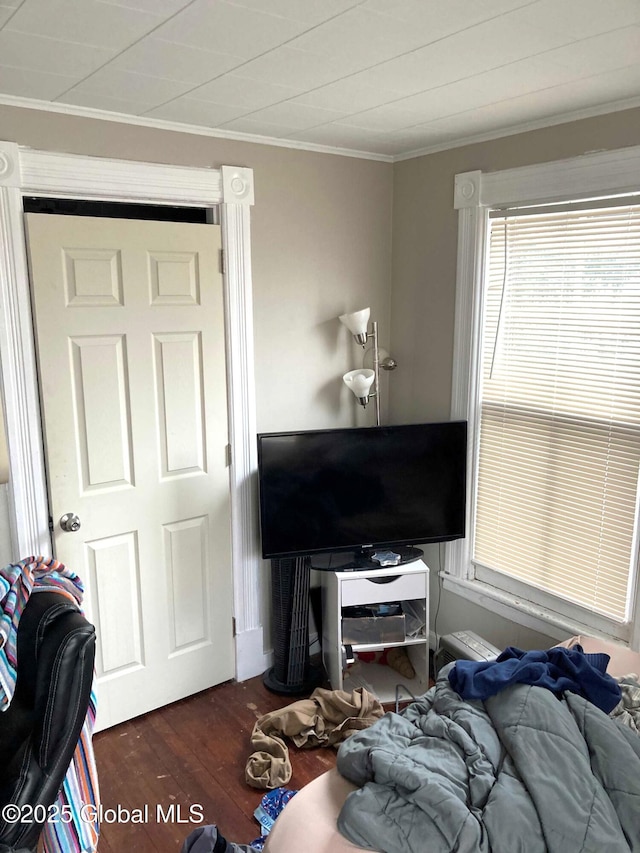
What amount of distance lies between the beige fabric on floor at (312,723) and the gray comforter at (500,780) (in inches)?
33.3

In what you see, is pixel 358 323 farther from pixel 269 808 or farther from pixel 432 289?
pixel 269 808

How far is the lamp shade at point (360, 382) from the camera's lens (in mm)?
3164

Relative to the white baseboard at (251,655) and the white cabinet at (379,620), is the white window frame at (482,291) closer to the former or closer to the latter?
the white cabinet at (379,620)

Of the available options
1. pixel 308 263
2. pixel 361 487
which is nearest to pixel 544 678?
pixel 361 487

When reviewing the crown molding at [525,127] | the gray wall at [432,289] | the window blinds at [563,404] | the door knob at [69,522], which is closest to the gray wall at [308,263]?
the gray wall at [432,289]

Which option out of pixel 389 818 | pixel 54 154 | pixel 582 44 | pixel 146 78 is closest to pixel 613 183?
pixel 582 44

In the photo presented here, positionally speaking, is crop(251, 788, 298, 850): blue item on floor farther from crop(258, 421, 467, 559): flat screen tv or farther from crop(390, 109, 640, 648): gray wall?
crop(390, 109, 640, 648): gray wall

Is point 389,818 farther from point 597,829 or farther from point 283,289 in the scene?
point 283,289

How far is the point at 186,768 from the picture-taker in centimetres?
262

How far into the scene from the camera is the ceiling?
5.08 ft

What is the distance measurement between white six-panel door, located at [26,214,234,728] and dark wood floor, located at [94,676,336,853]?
11 centimetres

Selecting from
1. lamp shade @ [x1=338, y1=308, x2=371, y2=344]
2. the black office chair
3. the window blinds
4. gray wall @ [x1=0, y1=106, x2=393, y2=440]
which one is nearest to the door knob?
the black office chair

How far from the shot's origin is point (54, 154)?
94.2 inches

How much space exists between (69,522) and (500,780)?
1761 mm
